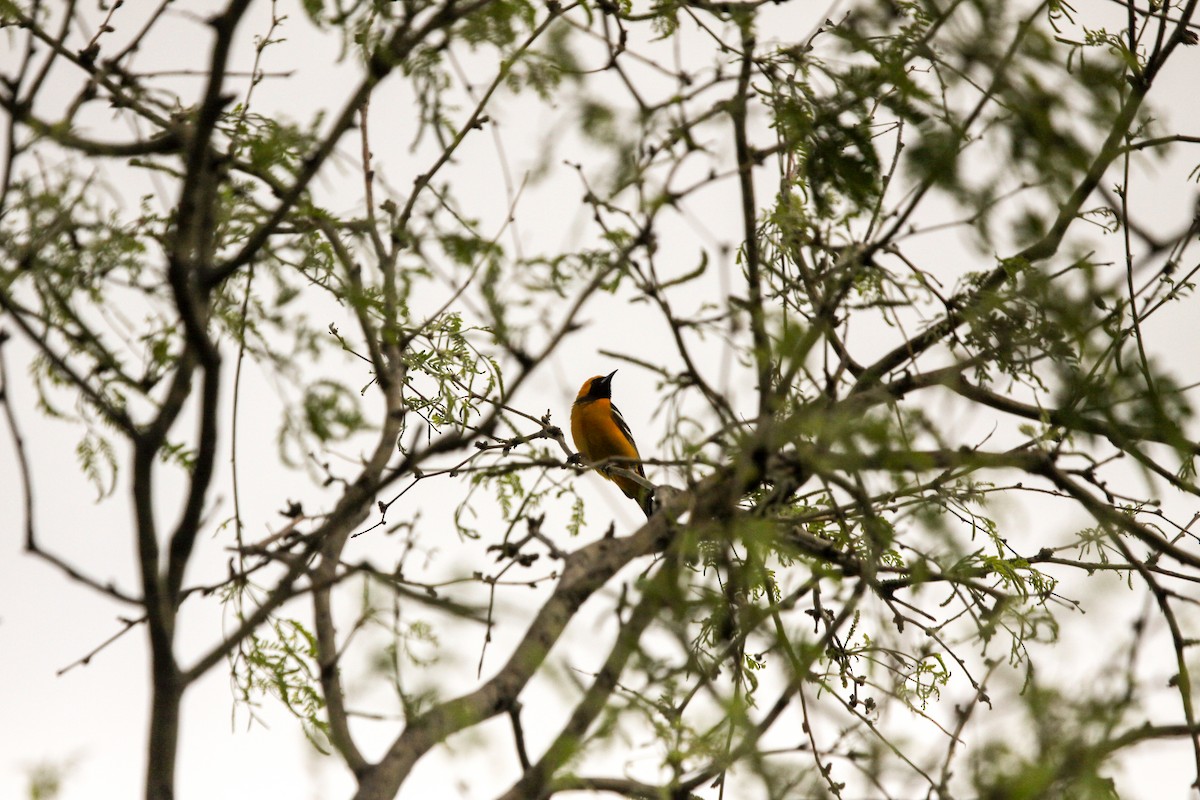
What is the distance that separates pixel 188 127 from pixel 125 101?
1.46 feet

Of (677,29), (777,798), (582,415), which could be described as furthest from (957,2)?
(582,415)

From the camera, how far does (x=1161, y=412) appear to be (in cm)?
247

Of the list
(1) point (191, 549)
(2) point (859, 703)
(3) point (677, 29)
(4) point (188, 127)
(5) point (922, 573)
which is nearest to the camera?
(1) point (191, 549)

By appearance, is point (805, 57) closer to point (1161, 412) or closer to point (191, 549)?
point (1161, 412)

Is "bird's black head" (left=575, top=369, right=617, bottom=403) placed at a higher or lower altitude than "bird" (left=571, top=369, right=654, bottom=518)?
higher

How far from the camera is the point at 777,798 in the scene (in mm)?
2104

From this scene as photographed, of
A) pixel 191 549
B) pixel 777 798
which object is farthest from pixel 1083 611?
pixel 191 549

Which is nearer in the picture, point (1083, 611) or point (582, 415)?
point (1083, 611)

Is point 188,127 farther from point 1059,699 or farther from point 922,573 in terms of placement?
point 1059,699

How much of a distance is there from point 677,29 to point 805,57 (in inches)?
13.8

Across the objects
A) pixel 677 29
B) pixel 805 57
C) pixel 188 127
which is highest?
pixel 677 29

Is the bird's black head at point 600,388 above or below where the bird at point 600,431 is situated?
above

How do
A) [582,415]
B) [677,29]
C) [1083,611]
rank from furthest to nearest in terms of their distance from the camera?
1. [582,415]
2. [1083,611]
3. [677,29]

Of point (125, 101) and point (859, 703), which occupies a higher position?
point (125, 101)
